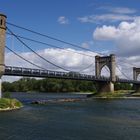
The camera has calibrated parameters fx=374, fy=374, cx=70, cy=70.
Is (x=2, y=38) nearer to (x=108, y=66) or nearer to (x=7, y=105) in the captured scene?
(x=7, y=105)

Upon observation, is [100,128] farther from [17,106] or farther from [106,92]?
[106,92]

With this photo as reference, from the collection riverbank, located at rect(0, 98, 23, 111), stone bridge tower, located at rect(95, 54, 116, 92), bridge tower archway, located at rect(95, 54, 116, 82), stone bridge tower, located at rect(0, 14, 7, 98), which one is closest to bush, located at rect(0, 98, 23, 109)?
riverbank, located at rect(0, 98, 23, 111)

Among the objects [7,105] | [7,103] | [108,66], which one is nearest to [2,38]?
[7,103]

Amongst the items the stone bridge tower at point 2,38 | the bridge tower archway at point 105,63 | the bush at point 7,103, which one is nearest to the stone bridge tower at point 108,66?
the bridge tower archway at point 105,63

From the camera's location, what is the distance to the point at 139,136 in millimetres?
30453

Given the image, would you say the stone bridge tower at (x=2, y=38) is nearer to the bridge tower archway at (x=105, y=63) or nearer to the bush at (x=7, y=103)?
the bush at (x=7, y=103)

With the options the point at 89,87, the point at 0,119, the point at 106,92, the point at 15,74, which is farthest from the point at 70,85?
the point at 0,119

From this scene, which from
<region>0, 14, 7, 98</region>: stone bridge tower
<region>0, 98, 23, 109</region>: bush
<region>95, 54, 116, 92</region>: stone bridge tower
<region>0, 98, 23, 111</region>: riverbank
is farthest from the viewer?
<region>95, 54, 116, 92</region>: stone bridge tower

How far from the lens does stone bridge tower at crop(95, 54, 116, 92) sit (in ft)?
374

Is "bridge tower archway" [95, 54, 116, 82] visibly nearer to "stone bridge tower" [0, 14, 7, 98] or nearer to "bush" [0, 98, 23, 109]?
"stone bridge tower" [0, 14, 7, 98]

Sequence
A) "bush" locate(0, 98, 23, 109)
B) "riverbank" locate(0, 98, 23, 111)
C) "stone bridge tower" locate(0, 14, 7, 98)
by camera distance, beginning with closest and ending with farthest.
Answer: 1. "riverbank" locate(0, 98, 23, 111)
2. "bush" locate(0, 98, 23, 109)
3. "stone bridge tower" locate(0, 14, 7, 98)

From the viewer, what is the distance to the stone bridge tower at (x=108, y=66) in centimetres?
11394

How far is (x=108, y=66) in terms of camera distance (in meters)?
123

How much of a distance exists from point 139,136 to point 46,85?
16466 cm
